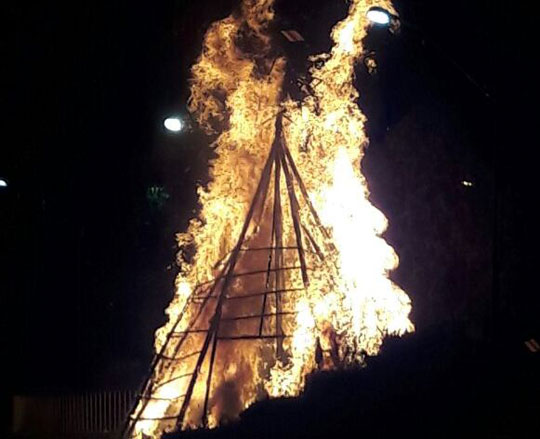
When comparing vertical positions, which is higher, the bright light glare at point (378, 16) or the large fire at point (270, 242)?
the bright light glare at point (378, 16)

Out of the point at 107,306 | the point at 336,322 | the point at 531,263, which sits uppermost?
the point at 107,306

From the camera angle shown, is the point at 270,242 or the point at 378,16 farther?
the point at 270,242

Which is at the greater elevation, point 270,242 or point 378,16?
point 378,16

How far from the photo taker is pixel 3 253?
73.7 feet

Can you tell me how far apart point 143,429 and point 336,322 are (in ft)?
9.50

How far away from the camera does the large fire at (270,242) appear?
11.8 m

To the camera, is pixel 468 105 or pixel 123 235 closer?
pixel 468 105

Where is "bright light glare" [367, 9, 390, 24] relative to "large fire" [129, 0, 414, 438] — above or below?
above

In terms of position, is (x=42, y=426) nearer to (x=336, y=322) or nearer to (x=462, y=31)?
(x=336, y=322)

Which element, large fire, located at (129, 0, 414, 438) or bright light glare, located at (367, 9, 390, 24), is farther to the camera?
large fire, located at (129, 0, 414, 438)

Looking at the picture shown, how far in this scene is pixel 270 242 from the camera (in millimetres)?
12977

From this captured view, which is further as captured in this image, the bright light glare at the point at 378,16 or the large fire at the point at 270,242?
the large fire at the point at 270,242

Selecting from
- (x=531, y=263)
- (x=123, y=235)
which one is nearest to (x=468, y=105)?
(x=531, y=263)

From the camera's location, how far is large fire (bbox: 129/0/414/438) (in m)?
11.8
